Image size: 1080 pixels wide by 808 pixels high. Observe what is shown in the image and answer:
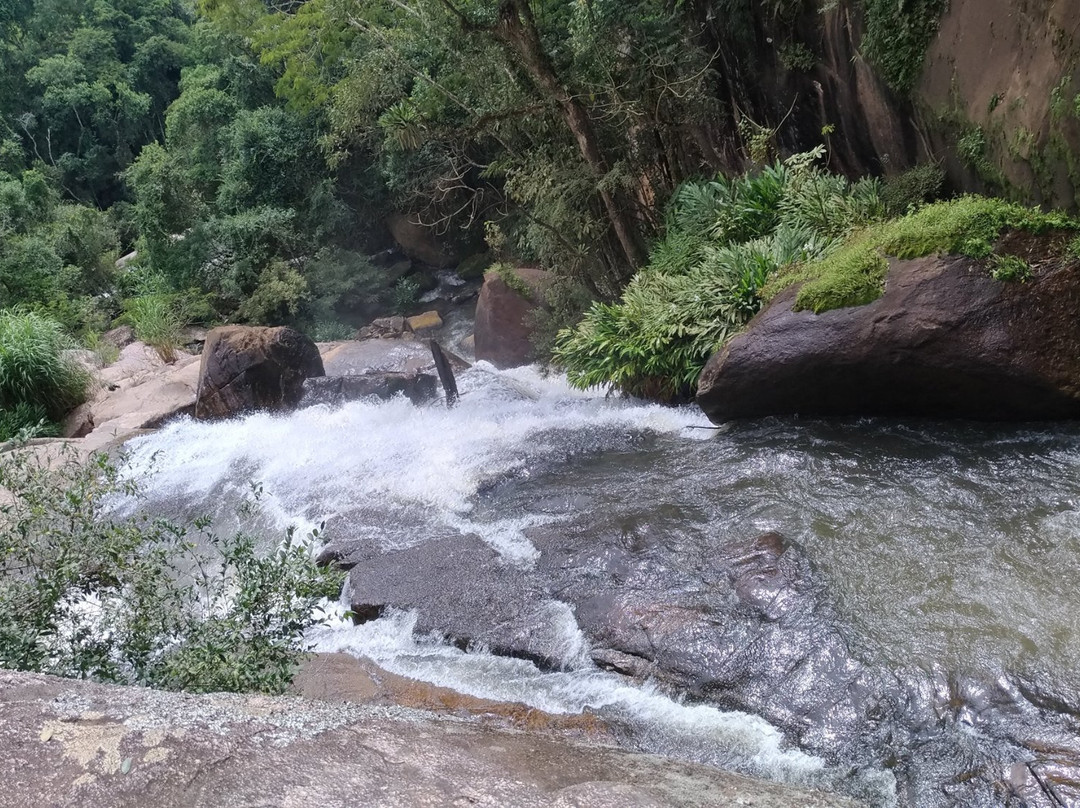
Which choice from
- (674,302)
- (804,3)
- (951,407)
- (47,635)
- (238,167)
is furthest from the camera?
(238,167)

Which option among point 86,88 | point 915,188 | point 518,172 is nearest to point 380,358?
point 518,172

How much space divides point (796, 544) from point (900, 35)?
5.79 m

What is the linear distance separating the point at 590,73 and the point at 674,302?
397cm

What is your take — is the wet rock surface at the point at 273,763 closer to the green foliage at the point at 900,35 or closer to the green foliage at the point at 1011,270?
the green foliage at the point at 1011,270

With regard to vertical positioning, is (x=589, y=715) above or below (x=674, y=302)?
below

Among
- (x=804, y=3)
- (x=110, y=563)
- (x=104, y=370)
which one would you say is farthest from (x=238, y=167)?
(x=110, y=563)

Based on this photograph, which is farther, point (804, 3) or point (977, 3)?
point (804, 3)

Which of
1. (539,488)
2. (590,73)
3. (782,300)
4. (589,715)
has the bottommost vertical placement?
(589,715)

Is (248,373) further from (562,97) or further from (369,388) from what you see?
(562,97)

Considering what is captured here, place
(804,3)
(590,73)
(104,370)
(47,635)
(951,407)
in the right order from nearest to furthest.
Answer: (47,635) < (951,407) < (804,3) < (590,73) < (104,370)

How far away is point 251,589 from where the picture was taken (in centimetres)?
390

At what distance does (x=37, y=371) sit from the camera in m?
12.7

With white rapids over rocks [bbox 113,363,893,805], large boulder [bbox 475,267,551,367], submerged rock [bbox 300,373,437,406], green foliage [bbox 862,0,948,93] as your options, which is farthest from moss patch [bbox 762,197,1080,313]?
large boulder [bbox 475,267,551,367]

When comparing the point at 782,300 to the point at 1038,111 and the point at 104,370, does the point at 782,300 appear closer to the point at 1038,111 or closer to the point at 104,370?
the point at 1038,111
